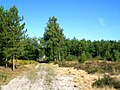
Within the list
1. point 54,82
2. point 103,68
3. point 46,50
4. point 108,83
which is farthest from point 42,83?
point 46,50

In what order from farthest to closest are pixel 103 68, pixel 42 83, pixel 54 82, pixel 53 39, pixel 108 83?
pixel 53 39, pixel 103 68, pixel 54 82, pixel 42 83, pixel 108 83

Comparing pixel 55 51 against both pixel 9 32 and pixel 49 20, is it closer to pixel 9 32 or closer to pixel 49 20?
pixel 49 20

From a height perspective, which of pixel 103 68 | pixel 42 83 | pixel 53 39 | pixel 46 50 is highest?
pixel 53 39

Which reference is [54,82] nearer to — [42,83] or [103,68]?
[42,83]

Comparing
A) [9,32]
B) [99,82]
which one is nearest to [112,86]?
[99,82]

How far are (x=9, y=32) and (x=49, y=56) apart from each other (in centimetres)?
3574

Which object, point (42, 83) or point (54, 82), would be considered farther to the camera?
point (54, 82)

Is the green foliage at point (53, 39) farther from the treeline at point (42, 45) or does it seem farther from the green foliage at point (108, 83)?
the green foliage at point (108, 83)

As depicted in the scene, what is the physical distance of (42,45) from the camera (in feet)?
264

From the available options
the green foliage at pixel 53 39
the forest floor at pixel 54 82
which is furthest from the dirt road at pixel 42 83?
the green foliage at pixel 53 39

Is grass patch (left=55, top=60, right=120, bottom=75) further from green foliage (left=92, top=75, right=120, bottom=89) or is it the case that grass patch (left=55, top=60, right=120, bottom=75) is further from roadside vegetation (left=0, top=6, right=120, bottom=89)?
green foliage (left=92, top=75, right=120, bottom=89)

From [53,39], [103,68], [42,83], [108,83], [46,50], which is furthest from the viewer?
[46,50]

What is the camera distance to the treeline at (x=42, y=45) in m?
43.4

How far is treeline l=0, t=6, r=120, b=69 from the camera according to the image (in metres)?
43.4
